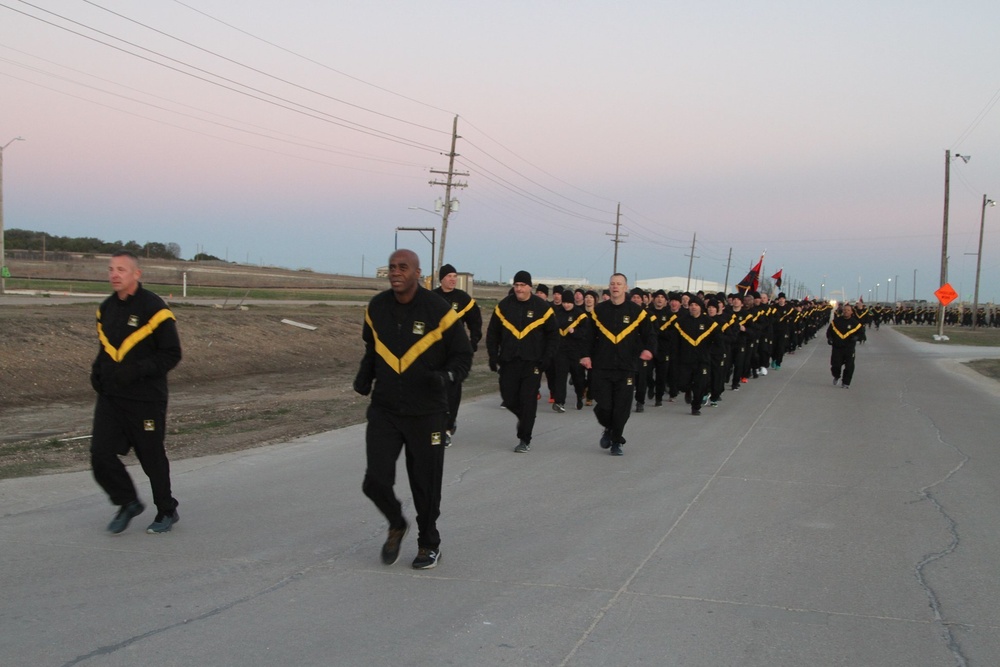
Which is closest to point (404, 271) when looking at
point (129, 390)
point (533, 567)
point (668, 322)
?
point (533, 567)

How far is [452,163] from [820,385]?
2828 centimetres

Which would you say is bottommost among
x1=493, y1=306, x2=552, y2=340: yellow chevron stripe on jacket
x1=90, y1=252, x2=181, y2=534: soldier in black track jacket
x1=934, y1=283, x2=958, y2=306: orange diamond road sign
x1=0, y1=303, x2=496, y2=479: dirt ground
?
x1=0, y1=303, x2=496, y2=479: dirt ground

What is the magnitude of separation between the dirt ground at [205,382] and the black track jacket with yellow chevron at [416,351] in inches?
183

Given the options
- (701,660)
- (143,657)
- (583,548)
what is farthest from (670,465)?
(143,657)

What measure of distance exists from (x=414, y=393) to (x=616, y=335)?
5.36m

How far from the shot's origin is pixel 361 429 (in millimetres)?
12273

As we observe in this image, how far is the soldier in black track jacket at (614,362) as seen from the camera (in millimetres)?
10930

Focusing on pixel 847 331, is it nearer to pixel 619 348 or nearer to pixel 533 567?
pixel 619 348

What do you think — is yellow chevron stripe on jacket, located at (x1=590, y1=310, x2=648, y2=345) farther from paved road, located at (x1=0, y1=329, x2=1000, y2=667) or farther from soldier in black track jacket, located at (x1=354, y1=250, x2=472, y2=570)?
soldier in black track jacket, located at (x1=354, y1=250, x2=472, y2=570)

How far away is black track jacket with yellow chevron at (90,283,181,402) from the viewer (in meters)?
6.57

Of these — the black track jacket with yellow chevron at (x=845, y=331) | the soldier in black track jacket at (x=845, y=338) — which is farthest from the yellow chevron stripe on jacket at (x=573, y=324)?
the black track jacket with yellow chevron at (x=845, y=331)

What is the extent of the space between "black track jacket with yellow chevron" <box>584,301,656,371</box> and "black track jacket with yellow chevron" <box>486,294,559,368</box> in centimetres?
61

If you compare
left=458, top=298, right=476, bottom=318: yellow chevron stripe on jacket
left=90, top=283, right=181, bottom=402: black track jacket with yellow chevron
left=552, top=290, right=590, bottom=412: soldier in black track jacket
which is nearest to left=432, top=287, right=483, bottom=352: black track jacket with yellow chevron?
left=458, top=298, right=476, bottom=318: yellow chevron stripe on jacket

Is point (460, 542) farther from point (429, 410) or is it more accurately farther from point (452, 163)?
point (452, 163)
